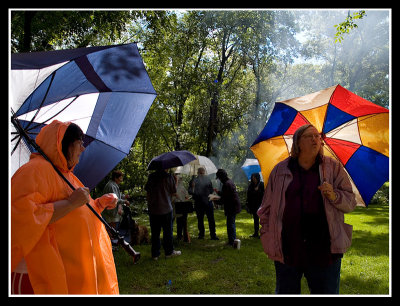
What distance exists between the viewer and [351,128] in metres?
3.28

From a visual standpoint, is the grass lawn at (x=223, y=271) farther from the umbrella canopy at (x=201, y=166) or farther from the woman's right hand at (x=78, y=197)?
the woman's right hand at (x=78, y=197)

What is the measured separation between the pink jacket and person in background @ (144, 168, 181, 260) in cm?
420

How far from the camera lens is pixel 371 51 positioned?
2934 cm

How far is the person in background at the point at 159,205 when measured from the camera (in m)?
6.86

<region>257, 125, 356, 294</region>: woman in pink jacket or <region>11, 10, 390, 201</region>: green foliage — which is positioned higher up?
<region>11, 10, 390, 201</region>: green foliage

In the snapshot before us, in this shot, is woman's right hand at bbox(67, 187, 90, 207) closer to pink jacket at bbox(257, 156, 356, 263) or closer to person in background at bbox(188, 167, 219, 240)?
pink jacket at bbox(257, 156, 356, 263)

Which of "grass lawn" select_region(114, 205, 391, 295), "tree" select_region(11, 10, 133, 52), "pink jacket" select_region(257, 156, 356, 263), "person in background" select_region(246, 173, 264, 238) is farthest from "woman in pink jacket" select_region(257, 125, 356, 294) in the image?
"tree" select_region(11, 10, 133, 52)

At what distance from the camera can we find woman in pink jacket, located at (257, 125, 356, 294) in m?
2.62

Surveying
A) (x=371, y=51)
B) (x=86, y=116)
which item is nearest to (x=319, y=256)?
(x=86, y=116)

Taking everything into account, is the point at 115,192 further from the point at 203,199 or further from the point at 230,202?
the point at 203,199

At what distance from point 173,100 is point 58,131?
1929 cm

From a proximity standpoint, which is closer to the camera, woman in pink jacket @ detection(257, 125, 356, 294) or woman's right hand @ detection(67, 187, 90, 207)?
woman's right hand @ detection(67, 187, 90, 207)

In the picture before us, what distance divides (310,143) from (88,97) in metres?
2.15

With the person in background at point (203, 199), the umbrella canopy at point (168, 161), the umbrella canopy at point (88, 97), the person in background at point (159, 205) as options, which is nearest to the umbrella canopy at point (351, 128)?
the umbrella canopy at point (88, 97)
